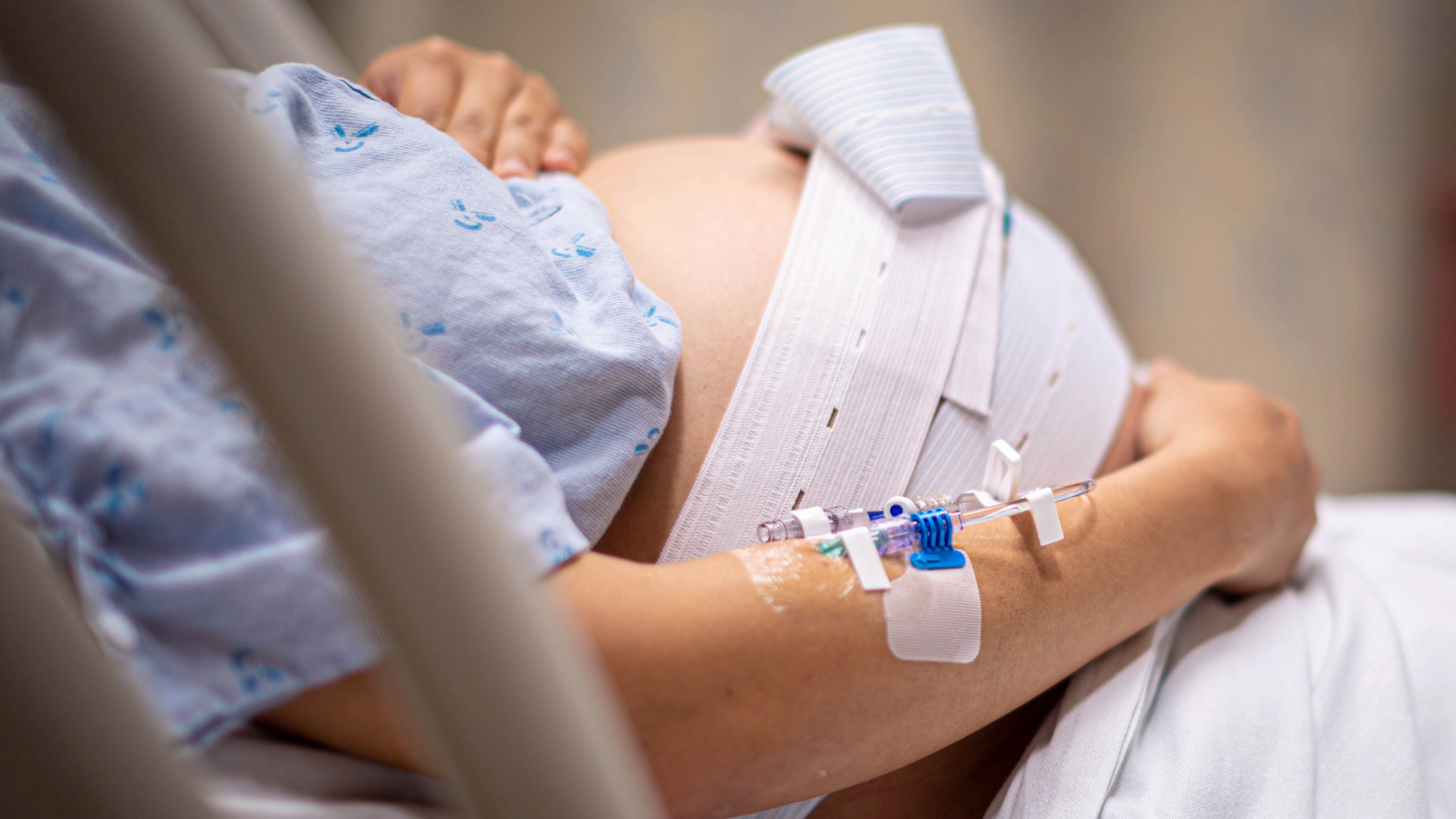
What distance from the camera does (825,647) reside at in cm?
40

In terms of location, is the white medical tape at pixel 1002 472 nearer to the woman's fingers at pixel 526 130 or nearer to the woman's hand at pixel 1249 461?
the woman's hand at pixel 1249 461

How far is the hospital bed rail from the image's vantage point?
8.6 inches

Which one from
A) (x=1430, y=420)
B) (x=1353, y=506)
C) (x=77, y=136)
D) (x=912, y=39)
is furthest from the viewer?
(x=1430, y=420)

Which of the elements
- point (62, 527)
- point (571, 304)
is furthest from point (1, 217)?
point (571, 304)

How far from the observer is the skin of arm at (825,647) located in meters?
0.36

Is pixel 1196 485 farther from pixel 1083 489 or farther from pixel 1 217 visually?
pixel 1 217

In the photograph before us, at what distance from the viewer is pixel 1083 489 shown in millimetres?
512

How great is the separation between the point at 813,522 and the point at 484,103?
0.53 m

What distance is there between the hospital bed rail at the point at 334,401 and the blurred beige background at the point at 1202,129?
1.46 meters

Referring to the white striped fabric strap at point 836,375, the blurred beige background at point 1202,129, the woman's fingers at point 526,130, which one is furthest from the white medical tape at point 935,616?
the blurred beige background at point 1202,129

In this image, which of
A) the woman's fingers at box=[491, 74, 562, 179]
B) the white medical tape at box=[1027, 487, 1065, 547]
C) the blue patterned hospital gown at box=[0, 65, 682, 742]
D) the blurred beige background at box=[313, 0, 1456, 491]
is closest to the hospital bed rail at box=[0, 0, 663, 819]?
the blue patterned hospital gown at box=[0, 65, 682, 742]

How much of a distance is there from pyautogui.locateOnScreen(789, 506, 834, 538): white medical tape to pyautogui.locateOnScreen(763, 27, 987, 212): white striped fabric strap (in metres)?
0.29

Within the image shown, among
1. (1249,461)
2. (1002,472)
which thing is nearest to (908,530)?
(1002,472)

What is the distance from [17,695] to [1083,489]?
529 mm
